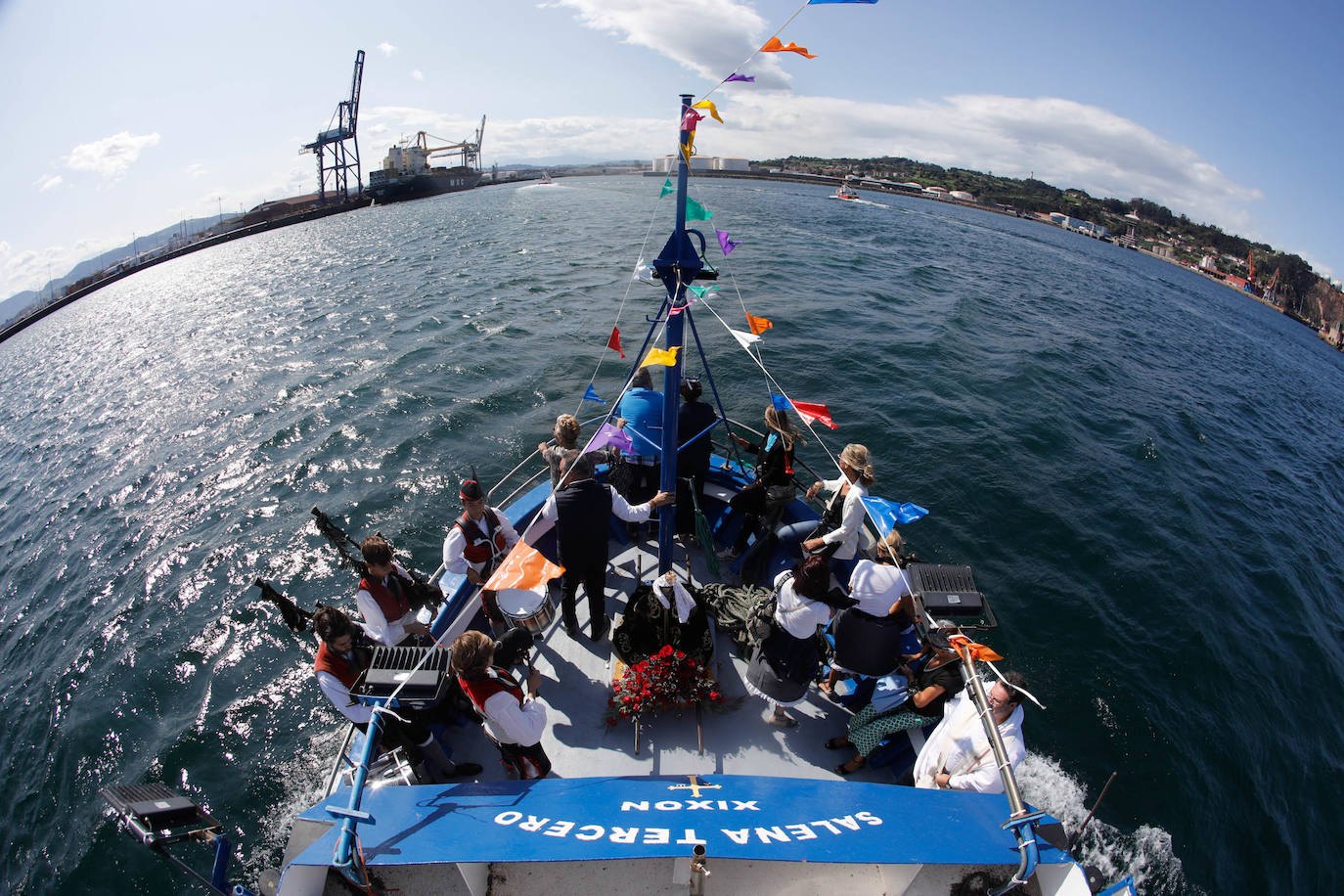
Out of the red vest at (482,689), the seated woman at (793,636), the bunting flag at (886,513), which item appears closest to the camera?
the red vest at (482,689)

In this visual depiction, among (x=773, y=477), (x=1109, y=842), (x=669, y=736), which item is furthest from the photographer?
(x=1109, y=842)

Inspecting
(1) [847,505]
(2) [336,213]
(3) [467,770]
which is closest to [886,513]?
(1) [847,505]

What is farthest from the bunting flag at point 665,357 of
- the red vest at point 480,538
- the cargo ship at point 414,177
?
the cargo ship at point 414,177

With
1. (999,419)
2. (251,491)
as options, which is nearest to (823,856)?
(251,491)

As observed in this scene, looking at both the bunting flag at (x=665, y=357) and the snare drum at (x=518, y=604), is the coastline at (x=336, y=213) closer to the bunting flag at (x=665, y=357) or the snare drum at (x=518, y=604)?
the bunting flag at (x=665, y=357)

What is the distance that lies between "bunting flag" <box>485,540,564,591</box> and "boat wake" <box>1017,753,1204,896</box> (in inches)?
285

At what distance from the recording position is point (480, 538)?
5328 mm

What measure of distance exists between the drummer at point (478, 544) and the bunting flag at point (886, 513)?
3450mm

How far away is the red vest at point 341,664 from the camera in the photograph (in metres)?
4.16

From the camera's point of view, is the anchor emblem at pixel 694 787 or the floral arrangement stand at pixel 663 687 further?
the floral arrangement stand at pixel 663 687

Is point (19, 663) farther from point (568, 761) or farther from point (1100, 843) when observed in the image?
point (1100, 843)

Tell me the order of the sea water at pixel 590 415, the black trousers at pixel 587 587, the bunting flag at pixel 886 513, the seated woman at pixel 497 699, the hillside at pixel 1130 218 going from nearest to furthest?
the seated woman at pixel 497 699
the bunting flag at pixel 886 513
the black trousers at pixel 587 587
the sea water at pixel 590 415
the hillside at pixel 1130 218

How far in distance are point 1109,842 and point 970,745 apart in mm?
5694

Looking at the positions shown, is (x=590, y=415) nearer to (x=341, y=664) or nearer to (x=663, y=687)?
(x=663, y=687)
